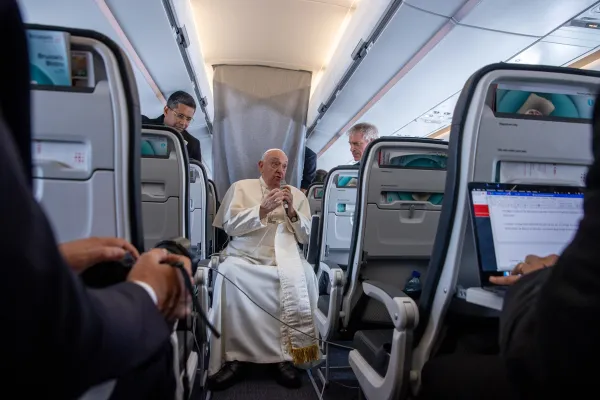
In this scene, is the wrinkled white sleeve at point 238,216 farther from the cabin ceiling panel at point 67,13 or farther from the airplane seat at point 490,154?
the airplane seat at point 490,154

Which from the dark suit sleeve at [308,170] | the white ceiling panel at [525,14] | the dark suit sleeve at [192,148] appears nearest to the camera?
the white ceiling panel at [525,14]

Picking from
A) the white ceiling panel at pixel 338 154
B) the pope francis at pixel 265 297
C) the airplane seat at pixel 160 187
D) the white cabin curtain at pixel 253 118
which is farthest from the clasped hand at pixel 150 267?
the white ceiling panel at pixel 338 154

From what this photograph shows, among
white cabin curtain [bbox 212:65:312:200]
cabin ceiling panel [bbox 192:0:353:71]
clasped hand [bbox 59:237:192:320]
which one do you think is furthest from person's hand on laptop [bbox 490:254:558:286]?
white cabin curtain [bbox 212:65:312:200]

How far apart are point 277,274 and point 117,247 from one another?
2.14m

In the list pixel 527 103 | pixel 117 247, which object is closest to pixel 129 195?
pixel 117 247

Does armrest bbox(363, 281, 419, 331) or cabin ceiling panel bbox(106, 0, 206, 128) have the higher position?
cabin ceiling panel bbox(106, 0, 206, 128)

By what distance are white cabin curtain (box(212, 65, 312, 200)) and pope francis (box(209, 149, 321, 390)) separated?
302 centimetres

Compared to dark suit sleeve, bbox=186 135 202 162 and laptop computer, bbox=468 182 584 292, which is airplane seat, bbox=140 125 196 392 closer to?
laptop computer, bbox=468 182 584 292

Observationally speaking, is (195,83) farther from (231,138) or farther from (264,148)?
(264,148)

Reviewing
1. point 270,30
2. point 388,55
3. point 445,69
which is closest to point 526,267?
point 388,55

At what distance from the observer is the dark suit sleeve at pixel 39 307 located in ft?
1.29

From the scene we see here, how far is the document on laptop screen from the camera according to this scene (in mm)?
1152

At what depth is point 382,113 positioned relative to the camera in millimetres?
6367

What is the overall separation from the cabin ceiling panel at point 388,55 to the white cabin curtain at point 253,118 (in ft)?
2.61
